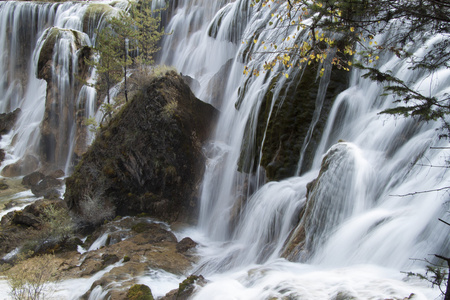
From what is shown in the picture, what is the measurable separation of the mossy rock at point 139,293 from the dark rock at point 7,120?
25183mm

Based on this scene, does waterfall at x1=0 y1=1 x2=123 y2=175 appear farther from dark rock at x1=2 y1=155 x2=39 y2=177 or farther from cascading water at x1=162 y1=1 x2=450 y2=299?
cascading water at x1=162 y1=1 x2=450 y2=299

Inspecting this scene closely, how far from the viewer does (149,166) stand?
14.1 meters

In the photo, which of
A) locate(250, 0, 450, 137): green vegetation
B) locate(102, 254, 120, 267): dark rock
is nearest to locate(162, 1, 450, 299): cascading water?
locate(250, 0, 450, 137): green vegetation

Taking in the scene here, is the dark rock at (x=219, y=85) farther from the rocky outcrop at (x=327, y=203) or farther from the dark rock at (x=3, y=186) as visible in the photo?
the dark rock at (x=3, y=186)

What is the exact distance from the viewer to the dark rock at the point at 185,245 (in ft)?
35.7

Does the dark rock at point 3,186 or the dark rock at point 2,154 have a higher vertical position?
the dark rock at point 2,154

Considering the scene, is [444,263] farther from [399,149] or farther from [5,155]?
[5,155]

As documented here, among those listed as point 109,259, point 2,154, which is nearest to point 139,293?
point 109,259

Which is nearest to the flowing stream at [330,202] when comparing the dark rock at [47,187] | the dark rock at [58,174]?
the dark rock at [47,187]

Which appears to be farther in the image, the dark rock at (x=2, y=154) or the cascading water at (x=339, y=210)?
the dark rock at (x=2, y=154)

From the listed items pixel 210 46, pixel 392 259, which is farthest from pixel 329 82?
pixel 210 46

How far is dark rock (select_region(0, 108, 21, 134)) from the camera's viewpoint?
2736 cm

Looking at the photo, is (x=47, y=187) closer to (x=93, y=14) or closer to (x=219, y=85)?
(x=219, y=85)

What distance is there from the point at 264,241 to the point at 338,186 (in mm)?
2952
